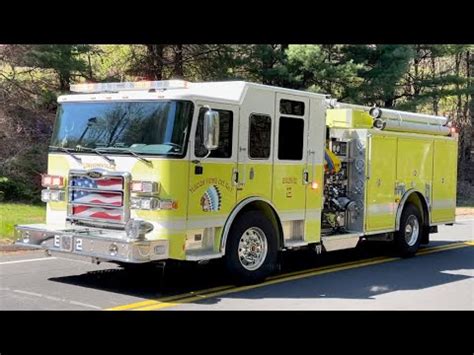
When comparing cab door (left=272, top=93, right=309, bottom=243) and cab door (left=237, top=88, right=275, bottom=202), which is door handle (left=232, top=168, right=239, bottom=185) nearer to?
cab door (left=237, top=88, right=275, bottom=202)

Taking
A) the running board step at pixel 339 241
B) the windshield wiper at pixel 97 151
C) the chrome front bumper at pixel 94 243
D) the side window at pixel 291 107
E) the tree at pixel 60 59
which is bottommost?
the running board step at pixel 339 241

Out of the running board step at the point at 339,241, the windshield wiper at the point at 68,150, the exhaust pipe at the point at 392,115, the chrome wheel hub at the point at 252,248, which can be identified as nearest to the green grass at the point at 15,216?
the windshield wiper at the point at 68,150

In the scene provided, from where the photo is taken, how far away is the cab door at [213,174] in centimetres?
784

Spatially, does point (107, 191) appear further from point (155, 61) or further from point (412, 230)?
point (155, 61)

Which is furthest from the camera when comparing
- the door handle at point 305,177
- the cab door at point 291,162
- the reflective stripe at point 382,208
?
the reflective stripe at point 382,208

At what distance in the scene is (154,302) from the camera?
7.44 metres

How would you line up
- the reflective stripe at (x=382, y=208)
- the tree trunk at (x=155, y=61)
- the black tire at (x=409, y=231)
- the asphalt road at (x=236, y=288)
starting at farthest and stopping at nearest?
the tree trunk at (x=155, y=61) → the black tire at (x=409, y=231) → the reflective stripe at (x=382, y=208) → the asphalt road at (x=236, y=288)

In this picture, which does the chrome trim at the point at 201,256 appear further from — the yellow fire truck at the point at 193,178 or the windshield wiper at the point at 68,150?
the windshield wiper at the point at 68,150

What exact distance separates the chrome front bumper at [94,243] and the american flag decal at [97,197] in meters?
0.21

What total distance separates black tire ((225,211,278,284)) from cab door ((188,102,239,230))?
0.30 metres

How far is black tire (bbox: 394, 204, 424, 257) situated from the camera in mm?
11797

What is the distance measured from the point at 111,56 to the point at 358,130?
13014mm

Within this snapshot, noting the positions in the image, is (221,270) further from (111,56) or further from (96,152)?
(111,56)
